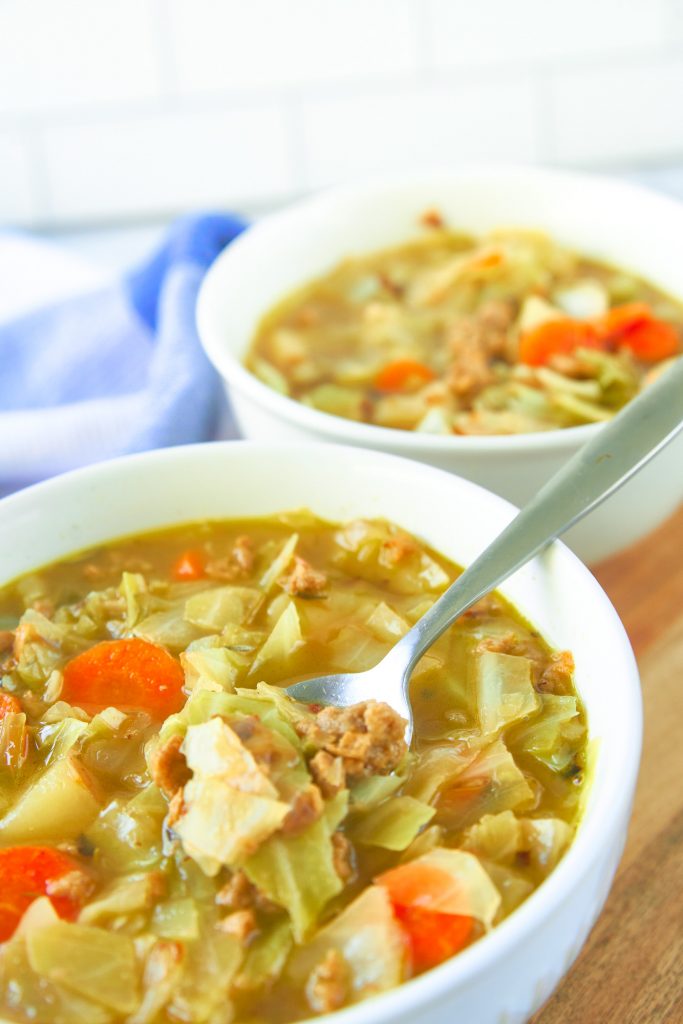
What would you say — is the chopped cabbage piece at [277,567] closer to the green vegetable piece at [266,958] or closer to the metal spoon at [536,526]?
the metal spoon at [536,526]

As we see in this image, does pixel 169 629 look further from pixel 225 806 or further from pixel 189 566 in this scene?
pixel 225 806

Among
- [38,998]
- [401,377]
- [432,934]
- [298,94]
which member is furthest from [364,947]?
[298,94]

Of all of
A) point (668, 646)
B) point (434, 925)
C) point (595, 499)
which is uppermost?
point (595, 499)

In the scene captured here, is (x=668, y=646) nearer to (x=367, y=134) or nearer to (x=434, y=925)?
(x=434, y=925)

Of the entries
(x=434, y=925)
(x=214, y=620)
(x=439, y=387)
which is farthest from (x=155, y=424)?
(x=434, y=925)

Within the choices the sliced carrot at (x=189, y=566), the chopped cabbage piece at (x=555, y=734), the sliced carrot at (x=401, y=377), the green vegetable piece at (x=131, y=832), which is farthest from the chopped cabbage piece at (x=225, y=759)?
the sliced carrot at (x=401, y=377)

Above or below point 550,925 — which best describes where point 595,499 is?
above
